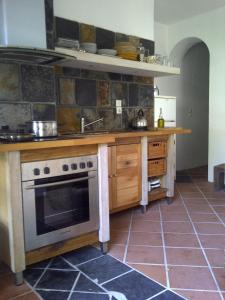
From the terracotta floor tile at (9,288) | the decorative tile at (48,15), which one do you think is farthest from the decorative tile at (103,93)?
the terracotta floor tile at (9,288)

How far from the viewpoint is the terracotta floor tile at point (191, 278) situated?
1.69m

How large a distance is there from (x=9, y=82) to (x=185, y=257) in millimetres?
1877

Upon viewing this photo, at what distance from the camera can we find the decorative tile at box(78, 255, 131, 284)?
1.81m

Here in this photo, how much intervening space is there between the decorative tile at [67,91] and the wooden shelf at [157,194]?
1309 millimetres

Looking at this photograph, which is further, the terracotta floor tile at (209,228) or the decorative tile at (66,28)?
the decorative tile at (66,28)

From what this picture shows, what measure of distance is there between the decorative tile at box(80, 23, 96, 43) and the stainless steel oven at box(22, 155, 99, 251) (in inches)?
57.8

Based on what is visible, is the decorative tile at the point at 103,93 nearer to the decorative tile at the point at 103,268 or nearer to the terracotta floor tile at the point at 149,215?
the terracotta floor tile at the point at 149,215

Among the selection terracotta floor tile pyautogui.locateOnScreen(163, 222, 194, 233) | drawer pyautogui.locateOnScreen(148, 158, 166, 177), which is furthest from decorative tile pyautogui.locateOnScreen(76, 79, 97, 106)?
terracotta floor tile pyautogui.locateOnScreen(163, 222, 194, 233)


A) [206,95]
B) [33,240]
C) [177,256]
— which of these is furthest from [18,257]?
[206,95]

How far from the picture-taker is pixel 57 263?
1973 millimetres

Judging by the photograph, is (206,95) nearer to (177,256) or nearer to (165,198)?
(165,198)

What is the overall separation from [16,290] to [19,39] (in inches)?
66.1

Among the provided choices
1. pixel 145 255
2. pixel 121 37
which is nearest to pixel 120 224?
pixel 145 255

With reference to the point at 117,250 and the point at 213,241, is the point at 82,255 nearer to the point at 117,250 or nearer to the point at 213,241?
the point at 117,250
